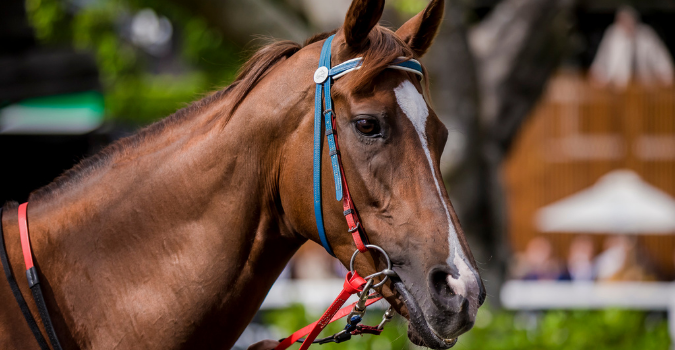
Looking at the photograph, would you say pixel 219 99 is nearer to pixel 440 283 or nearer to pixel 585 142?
pixel 440 283

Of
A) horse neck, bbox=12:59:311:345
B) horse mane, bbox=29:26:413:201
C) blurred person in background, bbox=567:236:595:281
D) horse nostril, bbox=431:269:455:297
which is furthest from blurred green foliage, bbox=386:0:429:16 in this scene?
blurred person in background, bbox=567:236:595:281

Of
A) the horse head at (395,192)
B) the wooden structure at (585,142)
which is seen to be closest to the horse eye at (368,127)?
the horse head at (395,192)

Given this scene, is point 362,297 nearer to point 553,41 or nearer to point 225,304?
point 225,304

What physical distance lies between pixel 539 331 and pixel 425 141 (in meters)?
4.36

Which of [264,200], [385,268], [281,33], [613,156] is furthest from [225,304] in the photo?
[613,156]

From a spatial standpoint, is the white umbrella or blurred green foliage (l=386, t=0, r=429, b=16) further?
the white umbrella

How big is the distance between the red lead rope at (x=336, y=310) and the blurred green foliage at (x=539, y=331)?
9.98 ft

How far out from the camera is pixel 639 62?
50.8ft

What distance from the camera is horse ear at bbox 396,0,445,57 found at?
234 cm

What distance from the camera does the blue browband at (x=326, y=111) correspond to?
204cm

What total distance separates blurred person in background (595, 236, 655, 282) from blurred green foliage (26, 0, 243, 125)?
26.7 ft

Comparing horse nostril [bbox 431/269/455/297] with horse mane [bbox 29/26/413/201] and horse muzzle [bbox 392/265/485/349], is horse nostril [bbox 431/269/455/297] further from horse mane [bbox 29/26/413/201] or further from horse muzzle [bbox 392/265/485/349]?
horse mane [bbox 29/26/413/201]

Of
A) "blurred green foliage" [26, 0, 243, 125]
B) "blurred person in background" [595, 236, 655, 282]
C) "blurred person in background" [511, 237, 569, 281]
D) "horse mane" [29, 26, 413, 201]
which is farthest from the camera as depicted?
"blurred person in background" [511, 237, 569, 281]

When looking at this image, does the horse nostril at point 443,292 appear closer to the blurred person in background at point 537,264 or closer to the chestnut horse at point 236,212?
the chestnut horse at point 236,212
